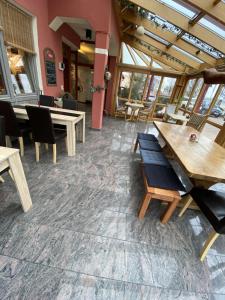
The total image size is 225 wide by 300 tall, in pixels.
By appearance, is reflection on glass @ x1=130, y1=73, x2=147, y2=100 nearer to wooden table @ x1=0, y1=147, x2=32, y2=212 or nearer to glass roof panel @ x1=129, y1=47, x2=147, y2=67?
glass roof panel @ x1=129, y1=47, x2=147, y2=67

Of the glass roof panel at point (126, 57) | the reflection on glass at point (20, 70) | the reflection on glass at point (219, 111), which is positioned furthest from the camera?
the glass roof panel at point (126, 57)

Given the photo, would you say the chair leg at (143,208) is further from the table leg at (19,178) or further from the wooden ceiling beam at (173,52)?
the wooden ceiling beam at (173,52)

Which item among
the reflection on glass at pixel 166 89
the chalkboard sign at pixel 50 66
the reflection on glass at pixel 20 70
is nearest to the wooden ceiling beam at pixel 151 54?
the reflection on glass at pixel 166 89

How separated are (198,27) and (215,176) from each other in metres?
3.36

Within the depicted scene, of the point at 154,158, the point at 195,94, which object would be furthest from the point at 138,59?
the point at 154,158

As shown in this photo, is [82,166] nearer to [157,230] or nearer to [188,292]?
[157,230]

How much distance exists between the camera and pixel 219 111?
162 inches

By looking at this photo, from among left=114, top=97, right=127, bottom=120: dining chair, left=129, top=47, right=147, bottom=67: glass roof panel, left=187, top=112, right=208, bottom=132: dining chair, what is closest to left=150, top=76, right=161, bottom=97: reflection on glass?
left=129, top=47, right=147, bottom=67: glass roof panel

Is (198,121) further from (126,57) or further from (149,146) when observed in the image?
(126,57)

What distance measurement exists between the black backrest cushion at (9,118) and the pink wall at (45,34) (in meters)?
1.72

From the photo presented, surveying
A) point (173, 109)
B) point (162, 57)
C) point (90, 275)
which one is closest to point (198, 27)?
point (162, 57)

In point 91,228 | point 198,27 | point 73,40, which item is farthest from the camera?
point 73,40

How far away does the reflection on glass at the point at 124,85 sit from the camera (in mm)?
6074

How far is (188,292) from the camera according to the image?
112 cm
